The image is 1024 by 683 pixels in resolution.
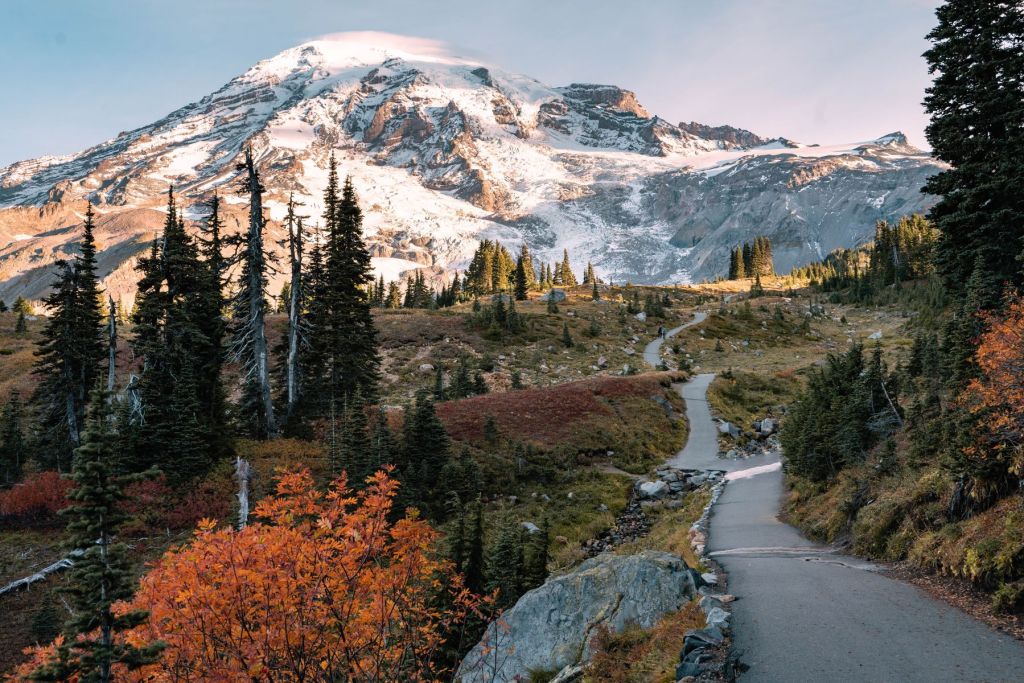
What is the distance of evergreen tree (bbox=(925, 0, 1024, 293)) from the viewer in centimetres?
1980

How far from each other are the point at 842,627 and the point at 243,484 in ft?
77.1

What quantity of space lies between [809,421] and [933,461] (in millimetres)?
7425

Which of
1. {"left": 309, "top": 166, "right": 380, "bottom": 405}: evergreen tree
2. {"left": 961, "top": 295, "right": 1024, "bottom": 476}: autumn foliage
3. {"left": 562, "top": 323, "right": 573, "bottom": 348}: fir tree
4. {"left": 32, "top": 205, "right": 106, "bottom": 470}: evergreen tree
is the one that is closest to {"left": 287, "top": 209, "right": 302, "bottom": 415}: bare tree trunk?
{"left": 309, "top": 166, "right": 380, "bottom": 405}: evergreen tree

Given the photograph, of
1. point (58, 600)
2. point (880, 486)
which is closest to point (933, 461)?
point (880, 486)

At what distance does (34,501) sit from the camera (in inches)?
900

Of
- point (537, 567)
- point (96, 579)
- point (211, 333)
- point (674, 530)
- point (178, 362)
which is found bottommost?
point (537, 567)

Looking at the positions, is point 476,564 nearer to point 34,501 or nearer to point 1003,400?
point 1003,400

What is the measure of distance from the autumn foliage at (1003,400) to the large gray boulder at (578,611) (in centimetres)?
715

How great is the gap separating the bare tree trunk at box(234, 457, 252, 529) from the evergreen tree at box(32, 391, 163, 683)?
36.4ft

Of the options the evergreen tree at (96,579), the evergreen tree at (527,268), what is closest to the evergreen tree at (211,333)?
the evergreen tree at (96,579)

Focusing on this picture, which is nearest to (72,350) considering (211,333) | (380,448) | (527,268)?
(211,333)

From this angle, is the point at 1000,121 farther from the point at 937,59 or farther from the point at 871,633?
the point at 871,633

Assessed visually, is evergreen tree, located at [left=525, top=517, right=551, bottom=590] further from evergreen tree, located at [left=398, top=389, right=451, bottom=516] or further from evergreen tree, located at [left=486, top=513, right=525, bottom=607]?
evergreen tree, located at [left=398, top=389, right=451, bottom=516]

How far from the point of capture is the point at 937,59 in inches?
875
